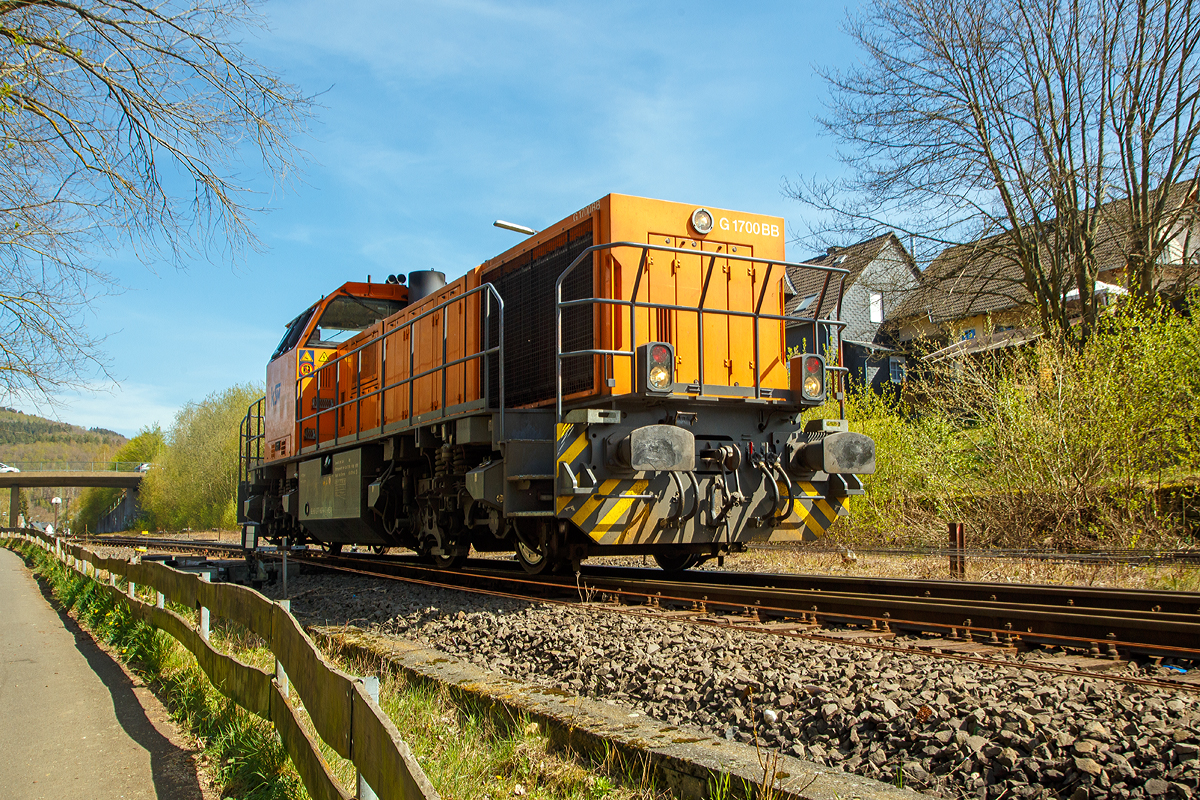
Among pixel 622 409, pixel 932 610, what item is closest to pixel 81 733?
pixel 622 409

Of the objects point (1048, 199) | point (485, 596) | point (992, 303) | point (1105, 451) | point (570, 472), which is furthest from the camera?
point (992, 303)

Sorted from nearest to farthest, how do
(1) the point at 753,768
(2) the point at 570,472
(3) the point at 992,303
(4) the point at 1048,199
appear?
(1) the point at 753,768
(2) the point at 570,472
(4) the point at 1048,199
(3) the point at 992,303

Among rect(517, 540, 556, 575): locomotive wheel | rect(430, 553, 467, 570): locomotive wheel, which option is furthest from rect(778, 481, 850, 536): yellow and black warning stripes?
rect(430, 553, 467, 570): locomotive wheel

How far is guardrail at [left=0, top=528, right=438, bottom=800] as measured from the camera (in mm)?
2230

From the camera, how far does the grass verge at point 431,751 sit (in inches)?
118

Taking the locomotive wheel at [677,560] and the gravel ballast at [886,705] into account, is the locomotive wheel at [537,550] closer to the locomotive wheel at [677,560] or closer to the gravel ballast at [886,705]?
the locomotive wheel at [677,560]

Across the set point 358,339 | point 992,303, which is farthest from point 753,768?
point 992,303

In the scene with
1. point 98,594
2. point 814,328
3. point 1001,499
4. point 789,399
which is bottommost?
point 98,594

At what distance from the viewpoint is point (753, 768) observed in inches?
105

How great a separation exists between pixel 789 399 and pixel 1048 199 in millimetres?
11968

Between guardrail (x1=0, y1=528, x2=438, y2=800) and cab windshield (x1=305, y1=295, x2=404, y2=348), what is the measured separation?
5.88 m

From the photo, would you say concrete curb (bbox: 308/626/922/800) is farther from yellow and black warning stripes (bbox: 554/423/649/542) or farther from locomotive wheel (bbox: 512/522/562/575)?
locomotive wheel (bbox: 512/522/562/575)

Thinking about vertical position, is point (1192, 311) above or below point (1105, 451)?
above

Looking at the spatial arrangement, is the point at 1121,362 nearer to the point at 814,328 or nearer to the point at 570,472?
the point at 814,328
